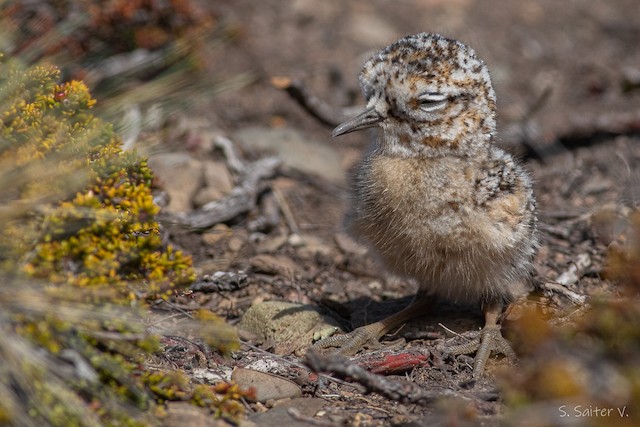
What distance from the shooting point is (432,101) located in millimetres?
4219

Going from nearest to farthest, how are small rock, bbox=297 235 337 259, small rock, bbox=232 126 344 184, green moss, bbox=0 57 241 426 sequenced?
green moss, bbox=0 57 241 426, small rock, bbox=297 235 337 259, small rock, bbox=232 126 344 184

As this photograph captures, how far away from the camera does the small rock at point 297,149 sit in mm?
6969

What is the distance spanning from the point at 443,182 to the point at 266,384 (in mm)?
1317

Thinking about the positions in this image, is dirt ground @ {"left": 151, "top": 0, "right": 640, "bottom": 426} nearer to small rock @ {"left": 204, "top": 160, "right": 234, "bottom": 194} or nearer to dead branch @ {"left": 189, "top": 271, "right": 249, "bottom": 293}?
dead branch @ {"left": 189, "top": 271, "right": 249, "bottom": 293}

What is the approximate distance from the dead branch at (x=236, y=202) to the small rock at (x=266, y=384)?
1.81 m

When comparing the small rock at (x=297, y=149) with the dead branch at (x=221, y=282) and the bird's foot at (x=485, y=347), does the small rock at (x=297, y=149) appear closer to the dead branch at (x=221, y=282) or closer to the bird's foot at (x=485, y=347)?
the dead branch at (x=221, y=282)

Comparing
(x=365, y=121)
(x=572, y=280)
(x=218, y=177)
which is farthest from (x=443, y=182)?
(x=218, y=177)

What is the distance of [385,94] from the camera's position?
4.30m

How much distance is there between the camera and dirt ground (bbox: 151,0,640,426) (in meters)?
4.24

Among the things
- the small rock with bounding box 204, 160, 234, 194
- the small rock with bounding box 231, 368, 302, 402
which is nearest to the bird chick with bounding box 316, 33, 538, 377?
the small rock with bounding box 231, 368, 302, 402

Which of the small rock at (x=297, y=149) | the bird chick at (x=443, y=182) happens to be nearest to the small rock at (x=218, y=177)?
the small rock at (x=297, y=149)

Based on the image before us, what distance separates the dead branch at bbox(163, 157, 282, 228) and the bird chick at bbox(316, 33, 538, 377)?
5.22ft

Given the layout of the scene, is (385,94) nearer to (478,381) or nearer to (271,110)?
(478,381)

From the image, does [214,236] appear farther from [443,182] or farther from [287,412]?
[287,412]
